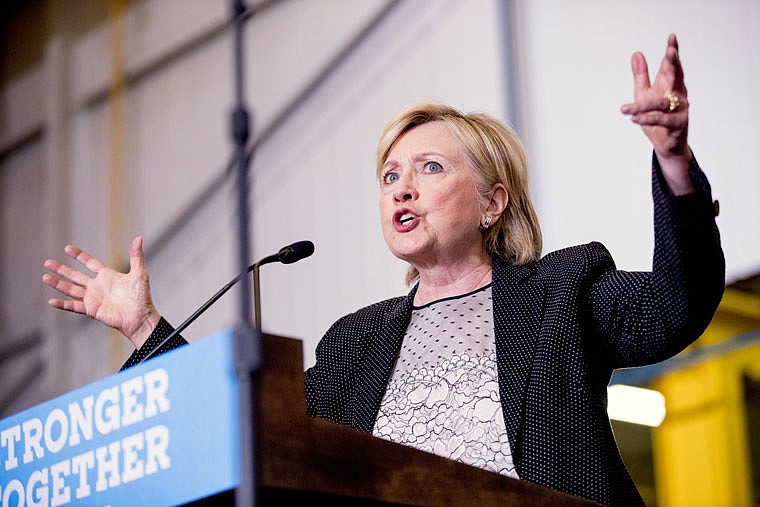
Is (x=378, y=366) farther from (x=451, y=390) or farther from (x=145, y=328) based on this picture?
(x=145, y=328)

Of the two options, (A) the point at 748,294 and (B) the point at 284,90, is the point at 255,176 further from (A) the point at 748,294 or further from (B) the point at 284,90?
(A) the point at 748,294

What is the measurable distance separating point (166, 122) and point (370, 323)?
112 inches

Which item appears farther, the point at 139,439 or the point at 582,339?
the point at 582,339

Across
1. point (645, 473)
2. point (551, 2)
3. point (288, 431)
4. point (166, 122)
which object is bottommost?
point (288, 431)

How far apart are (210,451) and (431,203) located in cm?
107

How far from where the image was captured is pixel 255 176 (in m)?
4.23

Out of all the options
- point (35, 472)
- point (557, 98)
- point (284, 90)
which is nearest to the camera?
point (35, 472)

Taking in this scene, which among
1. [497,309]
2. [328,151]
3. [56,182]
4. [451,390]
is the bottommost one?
[451,390]

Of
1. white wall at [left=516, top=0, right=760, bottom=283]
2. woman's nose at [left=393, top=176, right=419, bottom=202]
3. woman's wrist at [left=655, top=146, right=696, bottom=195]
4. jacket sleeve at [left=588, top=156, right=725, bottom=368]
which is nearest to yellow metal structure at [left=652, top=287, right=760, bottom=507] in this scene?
white wall at [left=516, top=0, right=760, bottom=283]

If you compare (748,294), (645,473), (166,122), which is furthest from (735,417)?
(166,122)

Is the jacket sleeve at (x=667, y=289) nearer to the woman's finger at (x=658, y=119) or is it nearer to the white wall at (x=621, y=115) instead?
the woman's finger at (x=658, y=119)

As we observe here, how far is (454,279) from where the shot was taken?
211 cm

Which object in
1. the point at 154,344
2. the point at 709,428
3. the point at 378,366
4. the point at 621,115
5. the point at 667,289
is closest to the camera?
the point at 667,289

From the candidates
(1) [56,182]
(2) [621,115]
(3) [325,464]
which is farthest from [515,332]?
(1) [56,182]
